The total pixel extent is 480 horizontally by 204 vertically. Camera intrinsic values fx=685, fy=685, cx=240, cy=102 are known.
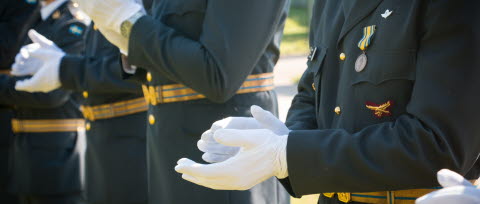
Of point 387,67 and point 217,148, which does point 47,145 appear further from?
point 387,67

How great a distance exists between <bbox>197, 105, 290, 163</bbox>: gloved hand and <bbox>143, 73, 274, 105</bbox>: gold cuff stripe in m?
0.81

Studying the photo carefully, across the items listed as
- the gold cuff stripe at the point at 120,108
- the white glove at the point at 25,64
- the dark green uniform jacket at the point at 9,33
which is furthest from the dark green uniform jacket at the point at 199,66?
the dark green uniform jacket at the point at 9,33

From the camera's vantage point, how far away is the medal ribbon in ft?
5.26

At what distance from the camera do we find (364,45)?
63.4 inches

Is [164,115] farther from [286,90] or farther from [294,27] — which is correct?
[294,27]

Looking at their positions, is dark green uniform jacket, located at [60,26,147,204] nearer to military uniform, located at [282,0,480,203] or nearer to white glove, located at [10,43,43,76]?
white glove, located at [10,43,43,76]

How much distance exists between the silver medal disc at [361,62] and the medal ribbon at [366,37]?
2 cm

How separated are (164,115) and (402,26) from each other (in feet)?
3.91

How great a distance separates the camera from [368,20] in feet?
5.40

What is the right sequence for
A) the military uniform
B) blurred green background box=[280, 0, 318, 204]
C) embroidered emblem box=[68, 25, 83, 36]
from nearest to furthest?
1. the military uniform
2. embroidered emblem box=[68, 25, 83, 36]
3. blurred green background box=[280, 0, 318, 204]

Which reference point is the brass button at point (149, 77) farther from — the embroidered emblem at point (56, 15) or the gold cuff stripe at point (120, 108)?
the embroidered emblem at point (56, 15)

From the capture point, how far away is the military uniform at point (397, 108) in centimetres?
141

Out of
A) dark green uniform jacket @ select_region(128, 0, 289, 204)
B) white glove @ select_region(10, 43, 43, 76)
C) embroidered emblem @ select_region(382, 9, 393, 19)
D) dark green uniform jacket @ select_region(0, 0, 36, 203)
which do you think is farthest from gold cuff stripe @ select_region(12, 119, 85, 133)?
embroidered emblem @ select_region(382, 9, 393, 19)

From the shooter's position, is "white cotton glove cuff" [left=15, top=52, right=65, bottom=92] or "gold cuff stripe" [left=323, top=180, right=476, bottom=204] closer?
"gold cuff stripe" [left=323, top=180, right=476, bottom=204]
